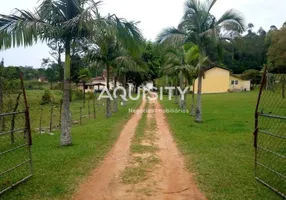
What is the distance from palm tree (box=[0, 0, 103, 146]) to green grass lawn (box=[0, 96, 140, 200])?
970mm

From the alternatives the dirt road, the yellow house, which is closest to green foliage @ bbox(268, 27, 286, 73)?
the yellow house

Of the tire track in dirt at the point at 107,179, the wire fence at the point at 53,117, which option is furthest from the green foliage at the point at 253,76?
the tire track in dirt at the point at 107,179

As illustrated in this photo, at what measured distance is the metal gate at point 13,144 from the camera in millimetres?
6952

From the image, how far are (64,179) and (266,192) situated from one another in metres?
4.26

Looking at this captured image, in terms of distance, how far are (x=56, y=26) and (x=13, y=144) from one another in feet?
14.5

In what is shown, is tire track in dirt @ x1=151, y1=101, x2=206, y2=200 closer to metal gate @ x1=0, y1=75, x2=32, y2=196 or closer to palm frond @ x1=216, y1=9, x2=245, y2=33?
metal gate @ x1=0, y1=75, x2=32, y2=196

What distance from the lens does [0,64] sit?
43.1 ft

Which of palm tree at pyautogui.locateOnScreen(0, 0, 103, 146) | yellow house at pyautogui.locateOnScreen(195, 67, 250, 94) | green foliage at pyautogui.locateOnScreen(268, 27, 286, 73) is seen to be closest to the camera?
palm tree at pyautogui.locateOnScreen(0, 0, 103, 146)

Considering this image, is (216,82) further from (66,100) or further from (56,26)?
(56,26)

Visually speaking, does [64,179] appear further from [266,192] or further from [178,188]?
[266,192]

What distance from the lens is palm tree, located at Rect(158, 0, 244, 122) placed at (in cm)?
1644

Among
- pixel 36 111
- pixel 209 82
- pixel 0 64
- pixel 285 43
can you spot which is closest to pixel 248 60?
pixel 209 82

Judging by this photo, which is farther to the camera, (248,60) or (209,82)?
(248,60)

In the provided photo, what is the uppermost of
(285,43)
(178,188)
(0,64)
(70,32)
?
(285,43)
